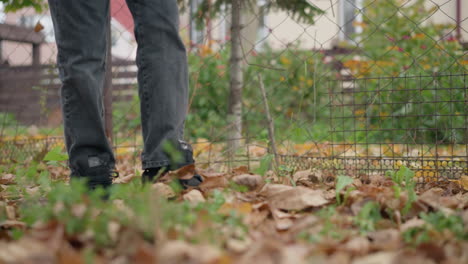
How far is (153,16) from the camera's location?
142 centimetres

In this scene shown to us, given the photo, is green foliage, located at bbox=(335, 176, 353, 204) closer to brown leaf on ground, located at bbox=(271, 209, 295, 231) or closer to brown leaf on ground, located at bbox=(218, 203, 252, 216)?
brown leaf on ground, located at bbox=(271, 209, 295, 231)

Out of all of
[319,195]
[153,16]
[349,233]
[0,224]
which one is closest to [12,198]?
[0,224]

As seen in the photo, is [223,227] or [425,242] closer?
[425,242]

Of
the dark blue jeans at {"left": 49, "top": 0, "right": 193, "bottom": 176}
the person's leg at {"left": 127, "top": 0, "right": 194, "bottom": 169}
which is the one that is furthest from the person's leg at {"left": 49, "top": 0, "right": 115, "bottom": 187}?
the person's leg at {"left": 127, "top": 0, "right": 194, "bottom": 169}

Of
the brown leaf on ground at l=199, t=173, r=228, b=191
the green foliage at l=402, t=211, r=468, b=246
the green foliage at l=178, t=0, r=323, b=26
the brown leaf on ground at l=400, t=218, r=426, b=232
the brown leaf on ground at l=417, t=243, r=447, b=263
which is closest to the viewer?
the brown leaf on ground at l=417, t=243, r=447, b=263

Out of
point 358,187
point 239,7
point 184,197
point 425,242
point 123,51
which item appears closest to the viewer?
point 425,242

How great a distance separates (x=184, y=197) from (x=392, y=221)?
0.57 meters

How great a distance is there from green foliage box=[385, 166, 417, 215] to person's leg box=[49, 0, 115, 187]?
3.20 ft

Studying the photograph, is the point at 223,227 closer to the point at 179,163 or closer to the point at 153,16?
the point at 179,163

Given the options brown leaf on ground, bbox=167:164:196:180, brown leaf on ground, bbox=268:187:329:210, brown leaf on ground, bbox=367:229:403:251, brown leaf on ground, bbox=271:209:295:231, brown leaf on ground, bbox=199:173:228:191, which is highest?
brown leaf on ground, bbox=167:164:196:180

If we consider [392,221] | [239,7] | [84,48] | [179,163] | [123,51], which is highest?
[123,51]

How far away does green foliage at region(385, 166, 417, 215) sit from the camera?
1.12 metres

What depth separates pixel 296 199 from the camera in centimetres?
119

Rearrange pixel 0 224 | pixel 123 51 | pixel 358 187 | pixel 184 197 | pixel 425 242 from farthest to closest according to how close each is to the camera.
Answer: pixel 123 51 < pixel 358 187 < pixel 184 197 < pixel 0 224 < pixel 425 242
